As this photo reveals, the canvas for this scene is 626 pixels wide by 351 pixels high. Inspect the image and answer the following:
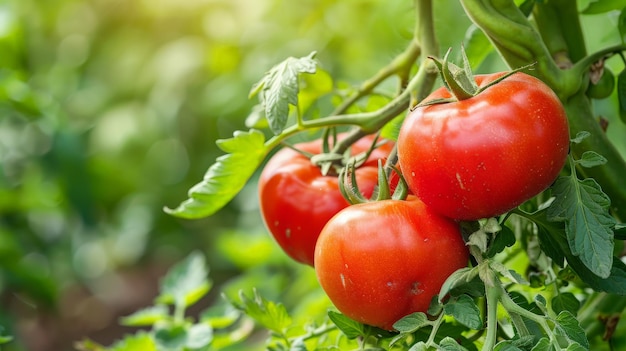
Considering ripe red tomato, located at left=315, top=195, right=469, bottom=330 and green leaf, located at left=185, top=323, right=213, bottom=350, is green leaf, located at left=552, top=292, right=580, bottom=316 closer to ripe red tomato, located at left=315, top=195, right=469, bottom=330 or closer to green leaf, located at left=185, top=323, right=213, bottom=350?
ripe red tomato, located at left=315, top=195, right=469, bottom=330

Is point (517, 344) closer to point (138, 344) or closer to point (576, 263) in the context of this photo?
point (576, 263)

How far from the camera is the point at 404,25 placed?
2.52 feet

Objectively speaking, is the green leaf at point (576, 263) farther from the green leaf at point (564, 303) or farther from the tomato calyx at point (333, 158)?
the tomato calyx at point (333, 158)

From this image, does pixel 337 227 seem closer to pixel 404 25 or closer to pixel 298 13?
pixel 404 25

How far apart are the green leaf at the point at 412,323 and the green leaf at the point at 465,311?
0.6 inches

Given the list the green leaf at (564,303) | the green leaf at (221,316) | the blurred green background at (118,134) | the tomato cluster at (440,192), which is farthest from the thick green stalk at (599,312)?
the blurred green background at (118,134)

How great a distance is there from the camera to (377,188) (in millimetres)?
573

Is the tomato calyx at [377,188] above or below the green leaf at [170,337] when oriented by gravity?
above

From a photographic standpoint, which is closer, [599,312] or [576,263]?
[576,263]

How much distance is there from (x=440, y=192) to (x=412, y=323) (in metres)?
0.08

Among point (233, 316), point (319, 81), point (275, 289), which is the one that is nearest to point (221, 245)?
point (275, 289)

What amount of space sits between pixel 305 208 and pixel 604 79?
0.24 m

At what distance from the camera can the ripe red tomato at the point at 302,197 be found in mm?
634

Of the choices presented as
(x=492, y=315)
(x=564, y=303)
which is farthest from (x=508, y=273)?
(x=564, y=303)
